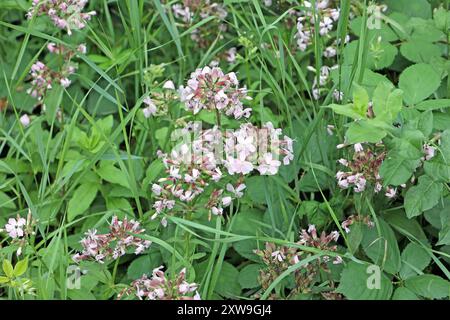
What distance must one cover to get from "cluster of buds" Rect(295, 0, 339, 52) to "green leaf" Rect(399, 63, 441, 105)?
1.37 feet

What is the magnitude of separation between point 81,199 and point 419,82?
3.59 feet

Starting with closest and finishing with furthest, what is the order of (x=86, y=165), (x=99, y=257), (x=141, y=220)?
(x=99, y=257)
(x=141, y=220)
(x=86, y=165)

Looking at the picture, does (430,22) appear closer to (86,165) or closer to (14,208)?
(86,165)

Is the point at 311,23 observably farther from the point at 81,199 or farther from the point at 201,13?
the point at 81,199

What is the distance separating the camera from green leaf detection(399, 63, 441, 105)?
7.45 ft

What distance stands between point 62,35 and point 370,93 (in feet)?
4.31

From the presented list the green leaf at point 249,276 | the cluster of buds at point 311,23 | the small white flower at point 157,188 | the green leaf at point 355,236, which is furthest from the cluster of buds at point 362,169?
the cluster of buds at point 311,23

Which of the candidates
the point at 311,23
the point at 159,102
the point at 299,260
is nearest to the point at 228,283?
the point at 299,260

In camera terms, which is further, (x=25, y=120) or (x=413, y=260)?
(x=25, y=120)

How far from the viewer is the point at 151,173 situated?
2381mm

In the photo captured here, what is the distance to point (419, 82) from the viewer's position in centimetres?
229

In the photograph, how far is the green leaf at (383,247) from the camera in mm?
2127
